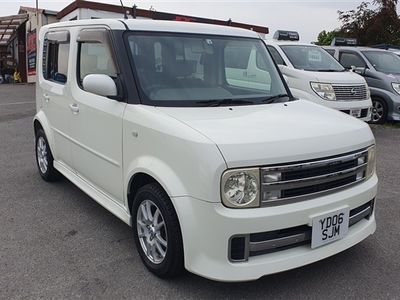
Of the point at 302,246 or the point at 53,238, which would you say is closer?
the point at 302,246

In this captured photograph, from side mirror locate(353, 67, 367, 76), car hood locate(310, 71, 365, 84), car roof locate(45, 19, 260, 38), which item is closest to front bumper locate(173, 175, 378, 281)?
car roof locate(45, 19, 260, 38)

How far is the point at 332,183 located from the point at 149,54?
1744 mm

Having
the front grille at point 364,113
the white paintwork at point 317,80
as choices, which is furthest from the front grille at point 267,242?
the front grille at point 364,113

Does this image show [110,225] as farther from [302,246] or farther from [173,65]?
[302,246]

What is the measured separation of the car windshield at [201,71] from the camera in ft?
11.3

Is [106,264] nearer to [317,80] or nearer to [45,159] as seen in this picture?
[45,159]

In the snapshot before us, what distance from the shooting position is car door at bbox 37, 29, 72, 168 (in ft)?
14.7

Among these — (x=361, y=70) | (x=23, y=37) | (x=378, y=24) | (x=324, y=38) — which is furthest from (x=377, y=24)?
(x=23, y=37)

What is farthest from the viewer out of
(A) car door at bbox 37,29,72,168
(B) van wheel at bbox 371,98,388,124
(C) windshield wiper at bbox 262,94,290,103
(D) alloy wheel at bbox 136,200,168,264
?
(B) van wheel at bbox 371,98,388,124

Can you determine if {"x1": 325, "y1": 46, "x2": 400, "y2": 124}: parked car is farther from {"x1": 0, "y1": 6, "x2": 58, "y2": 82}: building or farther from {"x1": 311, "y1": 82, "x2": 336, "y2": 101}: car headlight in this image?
{"x1": 0, "y1": 6, "x2": 58, "y2": 82}: building

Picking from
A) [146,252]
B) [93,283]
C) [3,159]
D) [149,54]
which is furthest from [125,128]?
[3,159]

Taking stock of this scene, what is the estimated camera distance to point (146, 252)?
3.30 m

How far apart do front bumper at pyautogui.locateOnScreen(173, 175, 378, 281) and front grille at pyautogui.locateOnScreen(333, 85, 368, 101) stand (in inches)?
230

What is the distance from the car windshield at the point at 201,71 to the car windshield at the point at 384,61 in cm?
709
